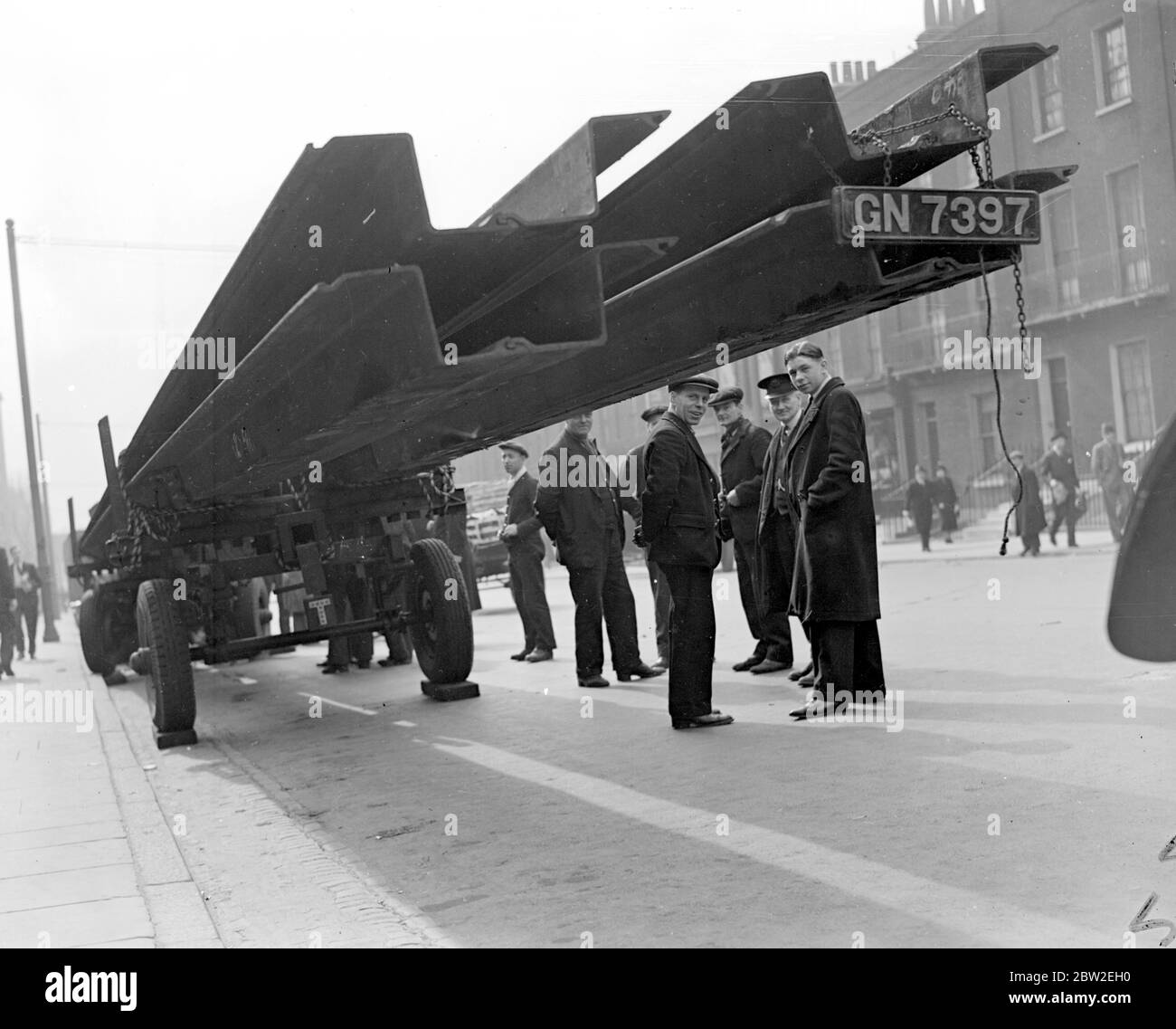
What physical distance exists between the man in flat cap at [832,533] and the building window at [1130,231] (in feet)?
80.4

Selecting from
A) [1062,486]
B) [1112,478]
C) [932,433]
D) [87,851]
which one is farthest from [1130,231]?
[87,851]

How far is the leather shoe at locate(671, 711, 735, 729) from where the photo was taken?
6910mm

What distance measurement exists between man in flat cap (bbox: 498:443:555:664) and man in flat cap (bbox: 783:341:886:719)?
5.00m

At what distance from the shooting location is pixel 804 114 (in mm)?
3967

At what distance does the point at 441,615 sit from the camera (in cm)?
888

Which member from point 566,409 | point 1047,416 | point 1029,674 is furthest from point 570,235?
point 1047,416

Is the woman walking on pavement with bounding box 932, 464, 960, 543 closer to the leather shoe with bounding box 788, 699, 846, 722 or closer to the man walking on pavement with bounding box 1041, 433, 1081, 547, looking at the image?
the man walking on pavement with bounding box 1041, 433, 1081, 547

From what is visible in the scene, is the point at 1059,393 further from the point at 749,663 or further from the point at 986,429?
the point at 749,663

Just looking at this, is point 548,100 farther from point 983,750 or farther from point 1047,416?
point 1047,416

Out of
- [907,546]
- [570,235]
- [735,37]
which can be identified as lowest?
[907,546]

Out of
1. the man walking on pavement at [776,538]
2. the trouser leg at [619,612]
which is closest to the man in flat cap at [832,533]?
the man walking on pavement at [776,538]

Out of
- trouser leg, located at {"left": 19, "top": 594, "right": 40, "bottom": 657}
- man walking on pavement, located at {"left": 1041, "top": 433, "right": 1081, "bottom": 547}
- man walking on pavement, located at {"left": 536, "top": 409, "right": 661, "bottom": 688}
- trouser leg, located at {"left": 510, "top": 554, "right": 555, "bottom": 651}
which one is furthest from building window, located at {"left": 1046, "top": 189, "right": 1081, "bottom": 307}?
man walking on pavement, located at {"left": 536, "top": 409, "right": 661, "bottom": 688}

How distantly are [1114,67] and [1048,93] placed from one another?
143cm
